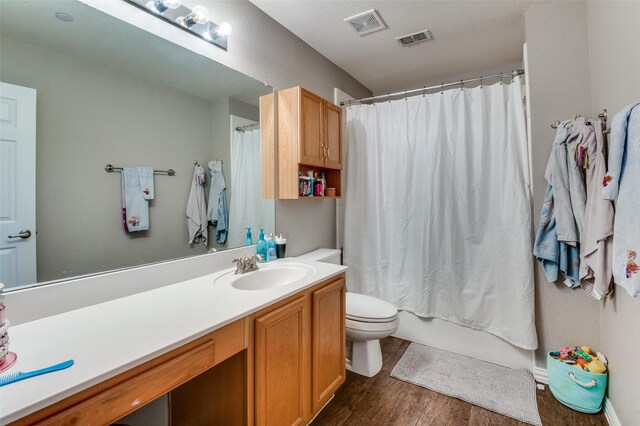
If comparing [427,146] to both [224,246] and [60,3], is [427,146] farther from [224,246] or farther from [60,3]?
[60,3]

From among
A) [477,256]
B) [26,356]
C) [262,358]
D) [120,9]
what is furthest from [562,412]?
[120,9]

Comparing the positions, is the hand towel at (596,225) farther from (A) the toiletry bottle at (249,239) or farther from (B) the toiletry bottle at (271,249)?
(A) the toiletry bottle at (249,239)

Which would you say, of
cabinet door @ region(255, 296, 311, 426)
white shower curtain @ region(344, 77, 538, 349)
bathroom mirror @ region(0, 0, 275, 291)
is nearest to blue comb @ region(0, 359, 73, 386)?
bathroom mirror @ region(0, 0, 275, 291)

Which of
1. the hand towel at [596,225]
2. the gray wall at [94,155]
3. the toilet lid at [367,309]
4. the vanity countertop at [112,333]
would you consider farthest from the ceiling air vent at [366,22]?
the toilet lid at [367,309]

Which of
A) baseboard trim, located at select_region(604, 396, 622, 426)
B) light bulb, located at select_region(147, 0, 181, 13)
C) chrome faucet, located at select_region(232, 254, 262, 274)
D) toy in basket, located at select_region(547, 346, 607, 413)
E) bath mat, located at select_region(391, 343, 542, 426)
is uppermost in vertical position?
light bulb, located at select_region(147, 0, 181, 13)

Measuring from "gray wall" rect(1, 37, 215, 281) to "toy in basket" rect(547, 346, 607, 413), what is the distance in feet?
7.40

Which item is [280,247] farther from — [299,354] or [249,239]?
[299,354]

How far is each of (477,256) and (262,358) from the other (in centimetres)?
175

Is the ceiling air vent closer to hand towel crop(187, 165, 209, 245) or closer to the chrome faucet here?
hand towel crop(187, 165, 209, 245)

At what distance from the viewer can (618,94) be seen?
4.52 ft

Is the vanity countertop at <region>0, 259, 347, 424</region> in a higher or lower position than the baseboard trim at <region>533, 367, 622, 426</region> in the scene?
higher

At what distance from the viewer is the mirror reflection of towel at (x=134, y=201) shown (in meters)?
1.25

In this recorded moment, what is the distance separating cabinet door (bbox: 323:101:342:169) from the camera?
7.24 feet

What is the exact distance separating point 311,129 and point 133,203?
1207 millimetres
